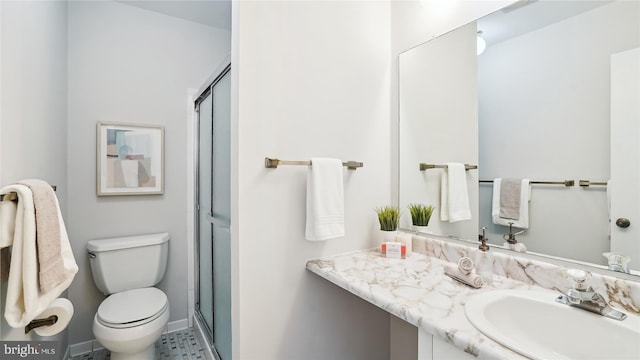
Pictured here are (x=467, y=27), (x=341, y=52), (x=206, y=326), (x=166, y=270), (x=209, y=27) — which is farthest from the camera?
(x=209, y=27)

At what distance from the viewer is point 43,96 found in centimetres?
147

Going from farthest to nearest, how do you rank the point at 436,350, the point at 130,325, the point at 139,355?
1. the point at 139,355
2. the point at 130,325
3. the point at 436,350

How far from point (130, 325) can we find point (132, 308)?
0.16 meters

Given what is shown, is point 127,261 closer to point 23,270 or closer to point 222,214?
point 222,214

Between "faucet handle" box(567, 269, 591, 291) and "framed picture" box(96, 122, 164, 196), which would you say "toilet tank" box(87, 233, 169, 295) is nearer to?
"framed picture" box(96, 122, 164, 196)

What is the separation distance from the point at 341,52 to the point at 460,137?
70 centimetres

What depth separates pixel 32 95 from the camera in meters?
1.29

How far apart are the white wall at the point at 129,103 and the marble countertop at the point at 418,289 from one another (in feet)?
5.24

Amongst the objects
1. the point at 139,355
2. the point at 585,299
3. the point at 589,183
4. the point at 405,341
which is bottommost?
the point at 139,355

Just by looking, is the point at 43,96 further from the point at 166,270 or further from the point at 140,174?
the point at 166,270

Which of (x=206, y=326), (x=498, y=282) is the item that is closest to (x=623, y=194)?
(x=498, y=282)

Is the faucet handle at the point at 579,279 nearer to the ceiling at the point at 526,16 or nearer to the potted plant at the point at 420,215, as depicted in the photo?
the potted plant at the point at 420,215

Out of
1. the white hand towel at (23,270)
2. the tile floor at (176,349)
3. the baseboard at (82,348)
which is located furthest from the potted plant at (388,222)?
the baseboard at (82,348)

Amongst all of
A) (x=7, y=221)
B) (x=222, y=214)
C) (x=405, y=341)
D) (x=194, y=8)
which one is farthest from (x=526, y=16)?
(x=194, y=8)
